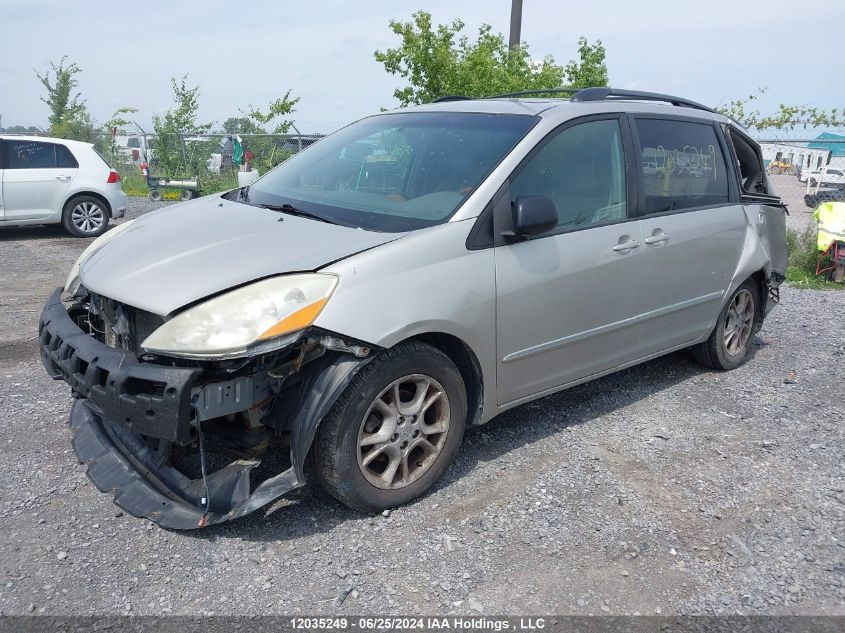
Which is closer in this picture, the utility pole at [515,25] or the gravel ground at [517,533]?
the gravel ground at [517,533]

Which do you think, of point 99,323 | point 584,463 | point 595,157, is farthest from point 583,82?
point 99,323

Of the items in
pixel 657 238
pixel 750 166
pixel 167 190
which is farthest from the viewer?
pixel 167 190

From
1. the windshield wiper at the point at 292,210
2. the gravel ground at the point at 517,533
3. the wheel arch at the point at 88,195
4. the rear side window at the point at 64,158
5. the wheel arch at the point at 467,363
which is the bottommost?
the gravel ground at the point at 517,533

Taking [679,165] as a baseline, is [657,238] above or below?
below

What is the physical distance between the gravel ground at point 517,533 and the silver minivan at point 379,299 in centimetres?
23

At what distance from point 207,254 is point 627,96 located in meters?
2.88

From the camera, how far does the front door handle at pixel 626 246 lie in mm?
4125

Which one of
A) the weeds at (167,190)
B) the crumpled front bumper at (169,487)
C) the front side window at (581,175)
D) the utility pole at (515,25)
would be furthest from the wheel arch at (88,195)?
the front side window at (581,175)

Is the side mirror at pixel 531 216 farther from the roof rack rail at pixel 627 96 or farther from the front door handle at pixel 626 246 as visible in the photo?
the roof rack rail at pixel 627 96

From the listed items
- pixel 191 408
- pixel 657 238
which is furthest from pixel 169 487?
pixel 657 238

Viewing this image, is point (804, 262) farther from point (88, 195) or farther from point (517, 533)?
point (88, 195)

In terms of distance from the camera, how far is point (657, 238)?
4379mm

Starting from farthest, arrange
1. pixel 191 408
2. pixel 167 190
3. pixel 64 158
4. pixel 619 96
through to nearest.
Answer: pixel 167 190, pixel 64 158, pixel 619 96, pixel 191 408

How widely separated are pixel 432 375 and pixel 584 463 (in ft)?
3.77
